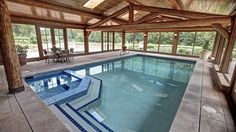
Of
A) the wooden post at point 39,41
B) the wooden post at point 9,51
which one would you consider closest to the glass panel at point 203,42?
the wooden post at point 39,41

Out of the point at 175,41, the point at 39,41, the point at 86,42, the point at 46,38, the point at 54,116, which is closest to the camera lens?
the point at 54,116

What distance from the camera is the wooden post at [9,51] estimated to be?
2614mm

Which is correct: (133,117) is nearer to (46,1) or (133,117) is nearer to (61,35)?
(46,1)

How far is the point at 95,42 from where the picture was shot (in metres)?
11.6

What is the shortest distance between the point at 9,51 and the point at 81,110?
219 centimetres

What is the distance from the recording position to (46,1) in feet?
17.4

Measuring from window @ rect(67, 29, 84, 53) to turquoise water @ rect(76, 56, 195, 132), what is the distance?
359 centimetres

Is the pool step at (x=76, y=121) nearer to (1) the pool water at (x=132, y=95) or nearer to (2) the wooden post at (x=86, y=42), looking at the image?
(1) the pool water at (x=132, y=95)

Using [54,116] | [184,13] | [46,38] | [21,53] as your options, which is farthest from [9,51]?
[184,13]

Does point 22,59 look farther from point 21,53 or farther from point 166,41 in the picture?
point 166,41

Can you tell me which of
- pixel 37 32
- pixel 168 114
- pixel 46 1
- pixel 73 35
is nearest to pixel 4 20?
pixel 46 1

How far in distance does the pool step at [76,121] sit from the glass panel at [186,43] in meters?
10.4

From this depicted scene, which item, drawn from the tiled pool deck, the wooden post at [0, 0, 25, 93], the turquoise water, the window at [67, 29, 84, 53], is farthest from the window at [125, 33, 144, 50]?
the wooden post at [0, 0, 25, 93]

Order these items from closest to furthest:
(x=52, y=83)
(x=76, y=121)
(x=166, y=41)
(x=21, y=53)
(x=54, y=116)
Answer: (x=54, y=116) → (x=76, y=121) → (x=52, y=83) → (x=21, y=53) → (x=166, y=41)
